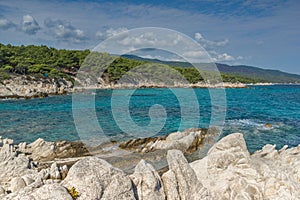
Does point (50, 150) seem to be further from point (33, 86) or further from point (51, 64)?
point (51, 64)

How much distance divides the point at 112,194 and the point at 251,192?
4590 mm

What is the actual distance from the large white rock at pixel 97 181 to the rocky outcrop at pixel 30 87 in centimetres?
5392

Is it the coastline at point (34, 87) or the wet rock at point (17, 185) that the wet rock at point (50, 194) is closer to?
the wet rock at point (17, 185)

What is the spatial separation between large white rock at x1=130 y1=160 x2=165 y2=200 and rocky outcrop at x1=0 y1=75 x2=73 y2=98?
53631 millimetres

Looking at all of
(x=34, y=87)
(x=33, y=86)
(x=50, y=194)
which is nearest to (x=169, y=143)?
(x=50, y=194)

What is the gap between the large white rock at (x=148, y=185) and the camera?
7188mm

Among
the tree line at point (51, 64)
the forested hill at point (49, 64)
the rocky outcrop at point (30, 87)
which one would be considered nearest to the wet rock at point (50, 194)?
the rocky outcrop at point (30, 87)

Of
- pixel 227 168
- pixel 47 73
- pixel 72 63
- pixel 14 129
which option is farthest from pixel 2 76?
pixel 227 168

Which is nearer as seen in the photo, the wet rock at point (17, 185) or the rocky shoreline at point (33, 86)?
the wet rock at point (17, 185)

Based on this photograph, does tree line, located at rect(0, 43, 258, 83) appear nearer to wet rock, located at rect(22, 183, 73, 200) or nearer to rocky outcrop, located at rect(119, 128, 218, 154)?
rocky outcrop, located at rect(119, 128, 218, 154)

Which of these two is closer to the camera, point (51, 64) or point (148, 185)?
point (148, 185)

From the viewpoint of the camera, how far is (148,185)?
7.31 m

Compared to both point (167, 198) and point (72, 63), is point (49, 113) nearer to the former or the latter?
point (167, 198)

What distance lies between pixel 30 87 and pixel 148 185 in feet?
209
